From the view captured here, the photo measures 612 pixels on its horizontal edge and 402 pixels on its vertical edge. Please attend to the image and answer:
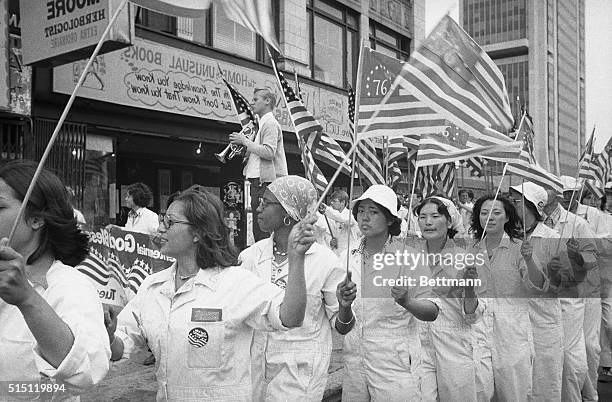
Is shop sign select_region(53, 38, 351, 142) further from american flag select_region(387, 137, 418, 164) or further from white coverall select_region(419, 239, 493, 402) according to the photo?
white coverall select_region(419, 239, 493, 402)

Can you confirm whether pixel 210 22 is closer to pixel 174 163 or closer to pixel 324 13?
pixel 174 163

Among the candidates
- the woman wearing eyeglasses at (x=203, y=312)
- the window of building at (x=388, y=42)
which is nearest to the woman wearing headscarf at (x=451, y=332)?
the woman wearing eyeglasses at (x=203, y=312)

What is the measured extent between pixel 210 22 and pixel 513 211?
8.69 m

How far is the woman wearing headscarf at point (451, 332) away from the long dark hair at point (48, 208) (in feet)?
8.82

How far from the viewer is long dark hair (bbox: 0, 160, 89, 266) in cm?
216

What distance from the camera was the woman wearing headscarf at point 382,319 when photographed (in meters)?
3.94

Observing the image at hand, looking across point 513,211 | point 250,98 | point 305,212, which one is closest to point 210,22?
point 250,98

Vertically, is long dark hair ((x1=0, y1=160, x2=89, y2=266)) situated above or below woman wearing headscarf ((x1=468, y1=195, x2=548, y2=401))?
above

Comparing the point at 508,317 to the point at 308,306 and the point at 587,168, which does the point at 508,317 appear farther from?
the point at 587,168

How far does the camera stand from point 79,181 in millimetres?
9672

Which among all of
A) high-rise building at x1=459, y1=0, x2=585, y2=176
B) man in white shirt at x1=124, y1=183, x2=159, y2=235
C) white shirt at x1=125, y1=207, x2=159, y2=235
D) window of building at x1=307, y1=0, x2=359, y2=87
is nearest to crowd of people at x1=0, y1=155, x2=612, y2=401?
white shirt at x1=125, y1=207, x2=159, y2=235

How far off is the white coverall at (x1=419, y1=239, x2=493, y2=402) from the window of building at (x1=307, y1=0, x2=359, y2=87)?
1234 centimetres

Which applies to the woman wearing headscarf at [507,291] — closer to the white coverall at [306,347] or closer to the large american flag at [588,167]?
the white coverall at [306,347]

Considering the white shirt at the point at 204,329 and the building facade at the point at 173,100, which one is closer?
the white shirt at the point at 204,329
